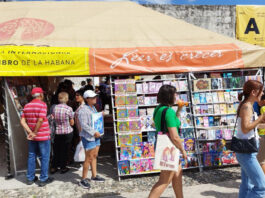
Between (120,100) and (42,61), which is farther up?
(42,61)

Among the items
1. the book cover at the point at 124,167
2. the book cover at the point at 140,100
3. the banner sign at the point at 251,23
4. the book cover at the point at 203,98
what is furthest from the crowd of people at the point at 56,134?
the banner sign at the point at 251,23

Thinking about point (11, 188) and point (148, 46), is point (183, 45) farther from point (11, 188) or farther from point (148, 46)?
point (11, 188)

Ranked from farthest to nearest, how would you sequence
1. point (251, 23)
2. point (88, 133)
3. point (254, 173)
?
point (251, 23) < point (88, 133) < point (254, 173)

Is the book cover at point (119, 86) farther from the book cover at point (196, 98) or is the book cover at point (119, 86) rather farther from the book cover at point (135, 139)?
the book cover at point (196, 98)

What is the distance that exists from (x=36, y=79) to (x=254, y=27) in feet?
35.2

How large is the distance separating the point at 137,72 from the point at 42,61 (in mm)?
1909

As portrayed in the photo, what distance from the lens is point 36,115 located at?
452 cm

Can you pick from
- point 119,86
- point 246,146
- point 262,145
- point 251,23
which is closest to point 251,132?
point 246,146

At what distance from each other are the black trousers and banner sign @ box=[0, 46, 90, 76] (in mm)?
1361

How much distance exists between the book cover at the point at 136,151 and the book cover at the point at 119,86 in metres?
1.20

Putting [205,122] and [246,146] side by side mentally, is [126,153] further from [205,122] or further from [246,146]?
[246,146]

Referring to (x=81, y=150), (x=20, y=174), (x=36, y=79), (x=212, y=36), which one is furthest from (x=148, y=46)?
(x=20, y=174)

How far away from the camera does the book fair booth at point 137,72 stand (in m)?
Answer: 4.98

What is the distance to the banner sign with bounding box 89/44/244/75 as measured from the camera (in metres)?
5.00
